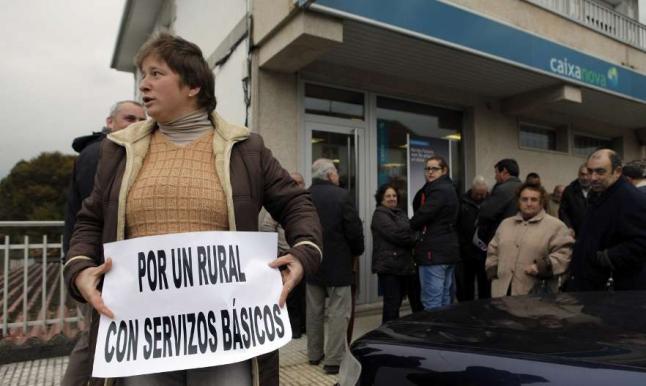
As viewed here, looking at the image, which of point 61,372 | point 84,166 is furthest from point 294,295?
point 84,166

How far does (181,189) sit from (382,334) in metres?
0.94

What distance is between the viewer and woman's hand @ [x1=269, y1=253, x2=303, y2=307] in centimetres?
140

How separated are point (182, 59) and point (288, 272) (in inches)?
31.9

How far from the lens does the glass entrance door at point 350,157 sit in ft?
19.8

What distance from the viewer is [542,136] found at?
341 inches

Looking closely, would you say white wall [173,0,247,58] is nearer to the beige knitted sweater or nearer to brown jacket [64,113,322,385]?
brown jacket [64,113,322,385]

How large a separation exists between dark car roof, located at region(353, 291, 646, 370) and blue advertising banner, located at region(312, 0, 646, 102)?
3499 millimetres

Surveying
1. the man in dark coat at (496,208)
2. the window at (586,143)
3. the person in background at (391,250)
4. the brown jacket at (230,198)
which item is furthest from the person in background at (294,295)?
the window at (586,143)

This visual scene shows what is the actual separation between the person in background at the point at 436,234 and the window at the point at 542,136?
4.21 meters

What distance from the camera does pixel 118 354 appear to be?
4.29 ft

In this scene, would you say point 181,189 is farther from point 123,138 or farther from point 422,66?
point 422,66

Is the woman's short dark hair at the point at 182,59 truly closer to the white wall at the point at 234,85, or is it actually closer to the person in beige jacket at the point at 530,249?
the person in beige jacket at the point at 530,249

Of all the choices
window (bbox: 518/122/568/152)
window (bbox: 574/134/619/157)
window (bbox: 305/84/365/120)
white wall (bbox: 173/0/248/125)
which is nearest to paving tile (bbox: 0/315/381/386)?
white wall (bbox: 173/0/248/125)

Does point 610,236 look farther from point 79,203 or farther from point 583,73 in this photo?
point 583,73
